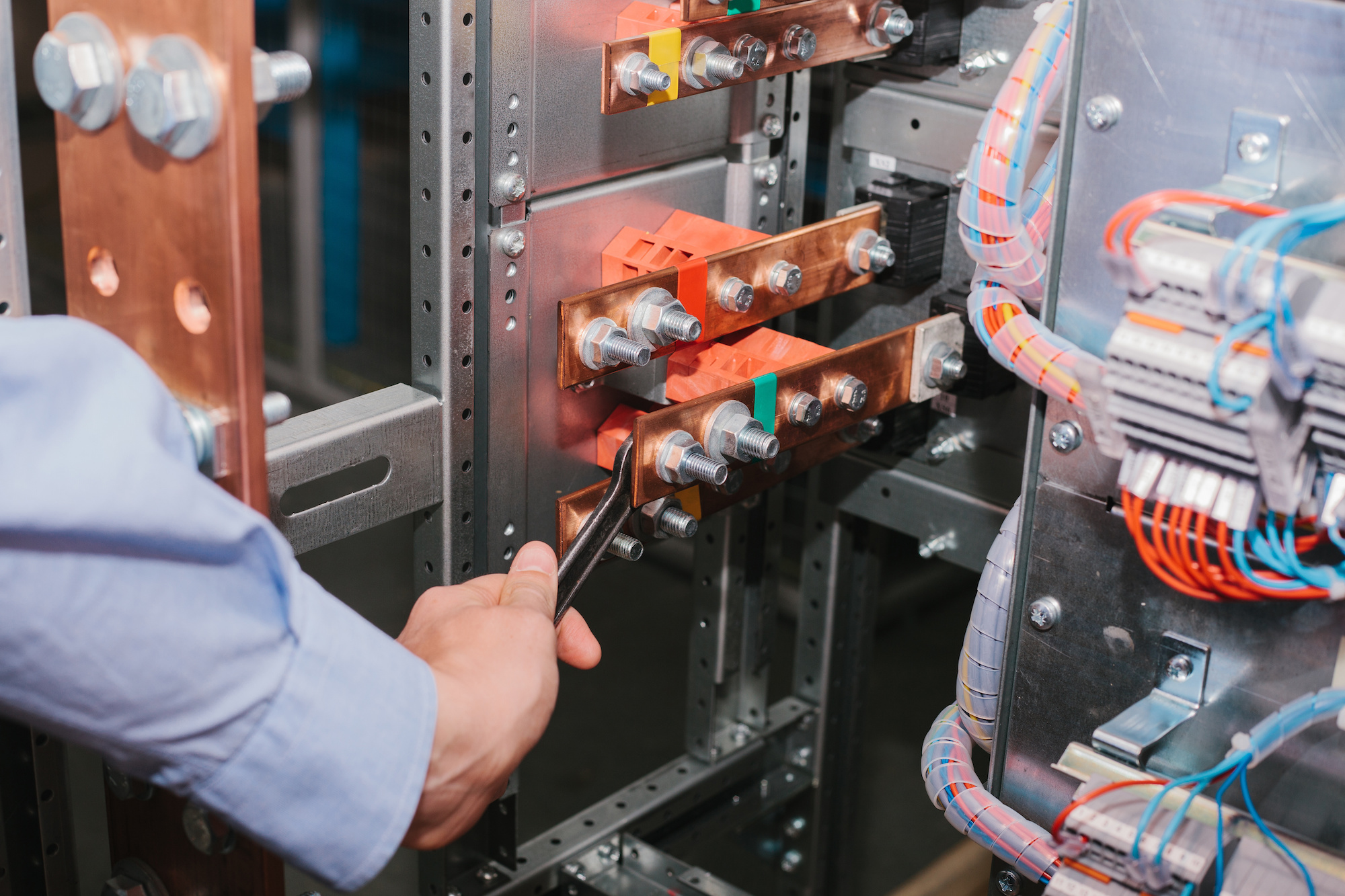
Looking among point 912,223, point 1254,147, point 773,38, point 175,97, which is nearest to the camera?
point 175,97

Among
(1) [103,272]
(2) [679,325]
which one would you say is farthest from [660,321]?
(1) [103,272]

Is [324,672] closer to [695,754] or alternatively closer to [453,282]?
[453,282]

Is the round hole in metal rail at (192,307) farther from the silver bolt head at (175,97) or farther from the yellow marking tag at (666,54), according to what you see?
the yellow marking tag at (666,54)

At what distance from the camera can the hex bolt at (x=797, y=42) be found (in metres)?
1.25

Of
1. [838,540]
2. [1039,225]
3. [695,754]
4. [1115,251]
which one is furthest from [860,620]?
[1115,251]

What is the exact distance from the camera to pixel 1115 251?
0.76 metres

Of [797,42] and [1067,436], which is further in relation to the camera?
[797,42]

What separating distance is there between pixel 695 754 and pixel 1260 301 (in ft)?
3.78

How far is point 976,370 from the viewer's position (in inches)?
53.9

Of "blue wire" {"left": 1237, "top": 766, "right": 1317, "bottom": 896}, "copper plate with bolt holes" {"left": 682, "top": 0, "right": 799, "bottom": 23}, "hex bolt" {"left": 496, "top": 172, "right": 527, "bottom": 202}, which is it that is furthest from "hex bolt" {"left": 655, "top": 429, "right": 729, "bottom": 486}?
"blue wire" {"left": 1237, "top": 766, "right": 1317, "bottom": 896}

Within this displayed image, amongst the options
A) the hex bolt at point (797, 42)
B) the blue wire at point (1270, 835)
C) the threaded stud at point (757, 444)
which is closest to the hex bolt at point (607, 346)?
the threaded stud at point (757, 444)

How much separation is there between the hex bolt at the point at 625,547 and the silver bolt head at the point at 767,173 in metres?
0.43

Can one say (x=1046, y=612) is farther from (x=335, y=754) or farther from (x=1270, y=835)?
(x=335, y=754)

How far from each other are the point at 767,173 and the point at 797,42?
190 millimetres
